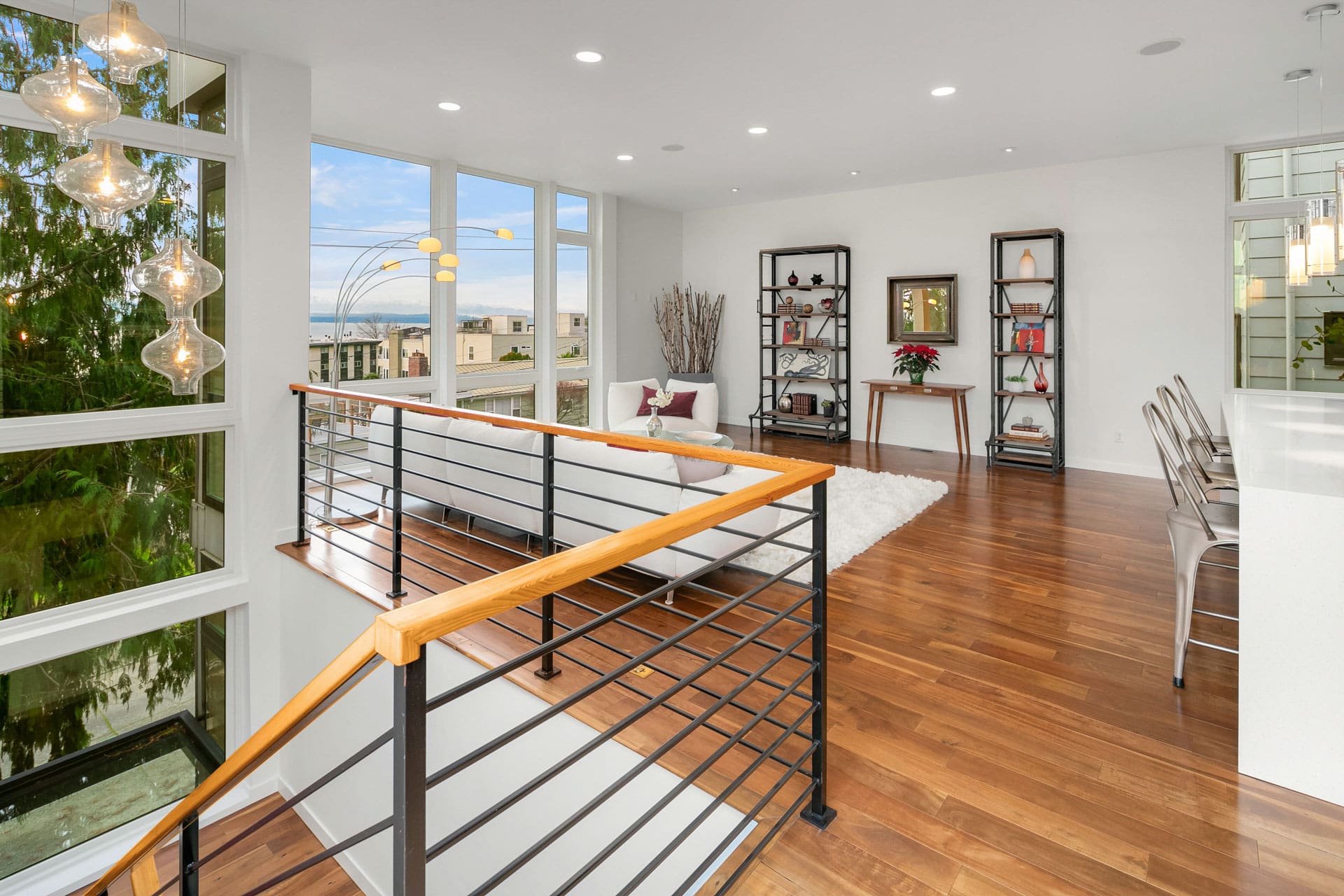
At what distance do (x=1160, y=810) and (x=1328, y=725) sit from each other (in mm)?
520

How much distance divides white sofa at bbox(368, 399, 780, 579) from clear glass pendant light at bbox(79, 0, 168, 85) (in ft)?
4.85

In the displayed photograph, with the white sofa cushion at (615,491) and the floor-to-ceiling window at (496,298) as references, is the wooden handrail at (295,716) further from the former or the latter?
the floor-to-ceiling window at (496,298)

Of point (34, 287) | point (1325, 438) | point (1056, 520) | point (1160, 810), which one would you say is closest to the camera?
point (1160, 810)

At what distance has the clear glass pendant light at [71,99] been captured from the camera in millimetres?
1700

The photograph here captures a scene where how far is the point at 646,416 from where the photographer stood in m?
7.14

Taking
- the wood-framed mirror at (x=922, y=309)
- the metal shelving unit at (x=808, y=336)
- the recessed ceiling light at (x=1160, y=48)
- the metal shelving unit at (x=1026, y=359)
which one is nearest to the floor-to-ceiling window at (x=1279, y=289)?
the metal shelving unit at (x=1026, y=359)

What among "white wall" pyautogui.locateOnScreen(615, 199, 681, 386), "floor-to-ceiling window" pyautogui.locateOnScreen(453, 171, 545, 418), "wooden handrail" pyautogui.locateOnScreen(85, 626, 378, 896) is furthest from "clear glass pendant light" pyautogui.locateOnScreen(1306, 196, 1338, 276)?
"white wall" pyautogui.locateOnScreen(615, 199, 681, 386)

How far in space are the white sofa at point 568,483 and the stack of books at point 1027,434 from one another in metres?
3.50

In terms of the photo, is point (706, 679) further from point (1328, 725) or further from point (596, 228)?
point (596, 228)

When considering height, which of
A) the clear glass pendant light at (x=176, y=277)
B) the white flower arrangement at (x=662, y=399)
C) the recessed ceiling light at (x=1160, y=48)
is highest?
the recessed ceiling light at (x=1160, y=48)

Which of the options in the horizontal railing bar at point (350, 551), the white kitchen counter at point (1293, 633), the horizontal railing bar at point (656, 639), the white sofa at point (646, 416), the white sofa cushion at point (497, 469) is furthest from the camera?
the white sofa at point (646, 416)

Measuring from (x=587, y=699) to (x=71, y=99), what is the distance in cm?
213

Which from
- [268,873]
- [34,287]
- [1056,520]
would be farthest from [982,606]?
[34,287]

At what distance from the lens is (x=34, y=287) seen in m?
3.33
